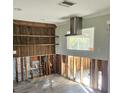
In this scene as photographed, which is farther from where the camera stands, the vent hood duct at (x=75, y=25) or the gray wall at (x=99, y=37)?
the vent hood duct at (x=75, y=25)

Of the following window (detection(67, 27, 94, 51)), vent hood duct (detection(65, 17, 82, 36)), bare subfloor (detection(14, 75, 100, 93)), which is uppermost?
vent hood duct (detection(65, 17, 82, 36))

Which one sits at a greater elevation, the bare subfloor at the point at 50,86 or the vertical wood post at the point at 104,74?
the vertical wood post at the point at 104,74

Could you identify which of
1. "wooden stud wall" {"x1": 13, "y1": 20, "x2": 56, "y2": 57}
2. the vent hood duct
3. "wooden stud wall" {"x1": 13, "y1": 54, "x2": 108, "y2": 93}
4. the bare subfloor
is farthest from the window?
the bare subfloor

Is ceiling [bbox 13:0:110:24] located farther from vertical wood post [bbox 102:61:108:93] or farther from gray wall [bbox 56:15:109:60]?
vertical wood post [bbox 102:61:108:93]

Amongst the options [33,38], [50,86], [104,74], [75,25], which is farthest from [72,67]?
[33,38]

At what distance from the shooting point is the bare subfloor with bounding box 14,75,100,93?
5502 mm

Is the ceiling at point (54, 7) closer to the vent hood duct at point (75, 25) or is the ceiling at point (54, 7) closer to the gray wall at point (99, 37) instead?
the gray wall at point (99, 37)

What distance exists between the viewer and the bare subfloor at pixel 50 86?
217 inches

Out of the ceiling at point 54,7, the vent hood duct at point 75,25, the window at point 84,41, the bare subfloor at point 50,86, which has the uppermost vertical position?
the ceiling at point 54,7

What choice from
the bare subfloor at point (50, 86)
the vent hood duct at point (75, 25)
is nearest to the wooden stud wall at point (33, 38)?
the bare subfloor at point (50, 86)

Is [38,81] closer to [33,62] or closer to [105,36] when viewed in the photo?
[33,62]

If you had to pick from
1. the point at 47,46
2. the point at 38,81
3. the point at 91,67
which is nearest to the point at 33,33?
the point at 47,46

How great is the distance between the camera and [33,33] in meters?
7.14
